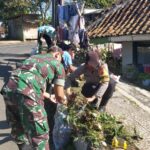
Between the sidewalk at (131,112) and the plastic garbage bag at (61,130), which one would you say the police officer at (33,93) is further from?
the sidewalk at (131,112)

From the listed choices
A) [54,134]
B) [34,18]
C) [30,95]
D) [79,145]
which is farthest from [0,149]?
[34,18]

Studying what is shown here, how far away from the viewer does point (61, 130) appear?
22.8 feet

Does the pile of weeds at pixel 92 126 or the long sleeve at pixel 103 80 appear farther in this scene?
the long sleeve at pixel 103 80

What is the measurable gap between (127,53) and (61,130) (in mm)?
10210

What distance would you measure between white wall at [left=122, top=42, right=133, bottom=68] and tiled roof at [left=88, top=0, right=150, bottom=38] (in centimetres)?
68

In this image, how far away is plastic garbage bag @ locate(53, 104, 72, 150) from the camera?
6.95 meters

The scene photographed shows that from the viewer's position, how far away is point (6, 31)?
57.6 metres

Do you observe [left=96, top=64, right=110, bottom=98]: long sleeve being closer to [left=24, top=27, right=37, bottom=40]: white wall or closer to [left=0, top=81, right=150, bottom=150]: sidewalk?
[left=0, top=81, right=150, bottom=150]: sidewalk

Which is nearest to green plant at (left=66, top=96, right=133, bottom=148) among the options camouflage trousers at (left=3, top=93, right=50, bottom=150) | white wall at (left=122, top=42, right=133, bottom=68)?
camouflage trousers at (left=3, top=93, right=50, bottom=150)

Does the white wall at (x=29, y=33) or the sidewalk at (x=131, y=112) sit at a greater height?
the white wall at (x=29, y=33)

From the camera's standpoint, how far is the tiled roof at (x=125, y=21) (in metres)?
15.9

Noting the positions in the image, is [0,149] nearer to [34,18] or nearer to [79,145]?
[79,145]

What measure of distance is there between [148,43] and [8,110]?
37.9ft

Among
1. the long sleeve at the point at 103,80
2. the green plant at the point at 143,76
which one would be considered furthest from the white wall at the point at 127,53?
the long sleeve at the point at 103,80
